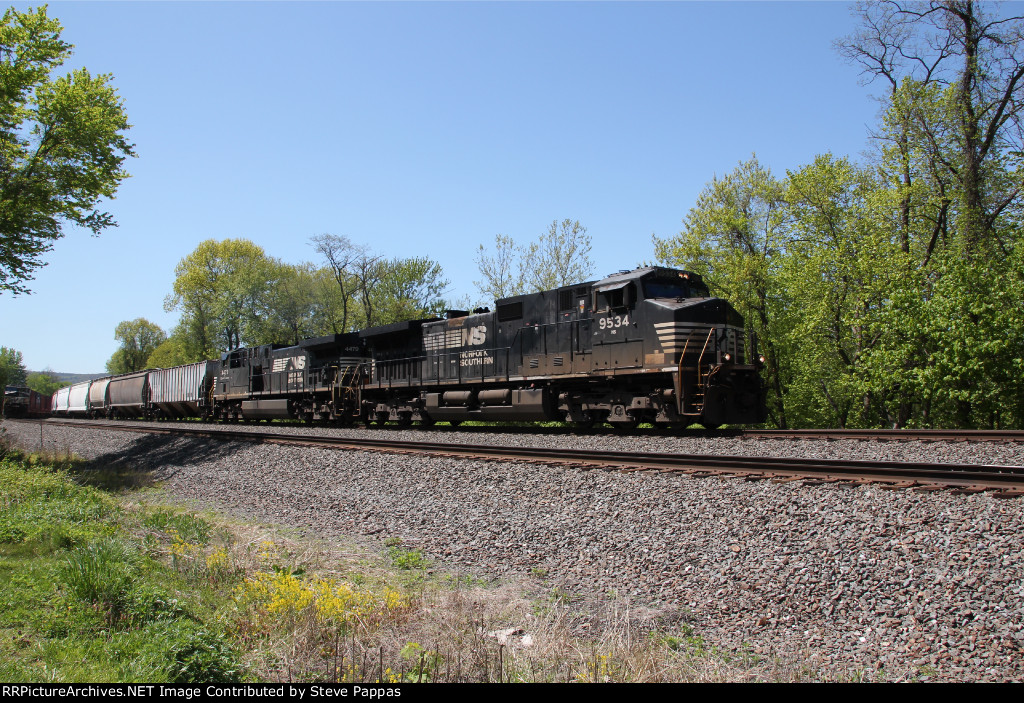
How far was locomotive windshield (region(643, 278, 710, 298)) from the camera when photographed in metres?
14.1

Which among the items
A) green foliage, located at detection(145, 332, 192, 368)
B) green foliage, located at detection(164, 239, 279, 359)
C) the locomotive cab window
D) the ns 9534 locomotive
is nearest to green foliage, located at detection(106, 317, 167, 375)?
green foliage, located at detection(145, 332, 192, 368)

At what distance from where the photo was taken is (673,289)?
47.2ft

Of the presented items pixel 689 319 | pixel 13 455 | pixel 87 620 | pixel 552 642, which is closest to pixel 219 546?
pixel 87 620

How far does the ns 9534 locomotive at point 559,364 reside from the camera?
1319cm

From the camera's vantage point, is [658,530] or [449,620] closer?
[449,620]

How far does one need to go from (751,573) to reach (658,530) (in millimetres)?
1233

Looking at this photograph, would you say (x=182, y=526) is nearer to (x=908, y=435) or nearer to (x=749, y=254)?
(x=908, y=435)

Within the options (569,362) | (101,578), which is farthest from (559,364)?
(101,578)

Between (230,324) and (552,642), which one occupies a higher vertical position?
(230,324)

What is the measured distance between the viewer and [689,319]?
43.1 ft

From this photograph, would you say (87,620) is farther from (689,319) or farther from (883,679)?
(689,319)

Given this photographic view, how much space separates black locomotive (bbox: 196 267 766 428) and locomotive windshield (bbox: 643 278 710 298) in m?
0.03

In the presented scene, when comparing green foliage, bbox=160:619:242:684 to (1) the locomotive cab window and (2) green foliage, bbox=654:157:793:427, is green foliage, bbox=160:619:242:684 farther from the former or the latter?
(2) green foliage, bbox=654:157:793:427

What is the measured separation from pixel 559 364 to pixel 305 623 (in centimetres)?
1130
